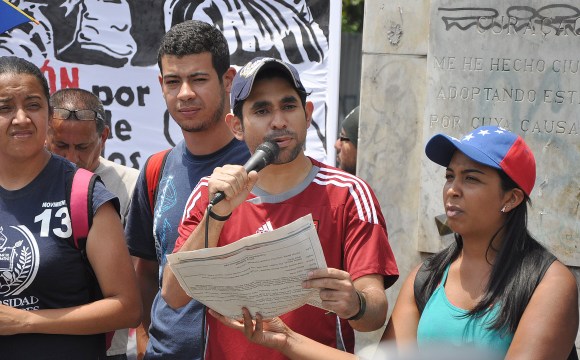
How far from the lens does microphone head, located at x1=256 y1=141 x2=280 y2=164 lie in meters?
2.83

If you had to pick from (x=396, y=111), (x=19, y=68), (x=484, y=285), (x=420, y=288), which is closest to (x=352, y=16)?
(x=396, y=111)

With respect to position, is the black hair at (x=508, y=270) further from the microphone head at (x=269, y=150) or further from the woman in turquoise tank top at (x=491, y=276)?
the microphone head at (x=269, y=150)

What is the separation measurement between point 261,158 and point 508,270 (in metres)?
0.88

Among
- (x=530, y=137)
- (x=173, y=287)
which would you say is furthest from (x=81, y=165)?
(x=530, y=137)

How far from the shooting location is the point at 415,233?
523 centimetres

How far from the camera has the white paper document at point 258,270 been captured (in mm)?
2547

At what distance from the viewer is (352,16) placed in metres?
15.1

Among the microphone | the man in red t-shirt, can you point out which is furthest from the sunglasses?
the microphone

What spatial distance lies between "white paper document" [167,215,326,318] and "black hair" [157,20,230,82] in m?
1.47

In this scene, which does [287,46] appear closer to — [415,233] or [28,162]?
[415,233]

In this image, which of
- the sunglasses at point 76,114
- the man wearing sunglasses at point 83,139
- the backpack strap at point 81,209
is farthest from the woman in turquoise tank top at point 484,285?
the sunglasses at point 76,114

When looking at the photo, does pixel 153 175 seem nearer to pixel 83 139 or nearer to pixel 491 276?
pixel 83 139

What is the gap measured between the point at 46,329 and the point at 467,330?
1503 mm

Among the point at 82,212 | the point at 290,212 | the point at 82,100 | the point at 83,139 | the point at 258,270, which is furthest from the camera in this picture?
the point at 82,100
